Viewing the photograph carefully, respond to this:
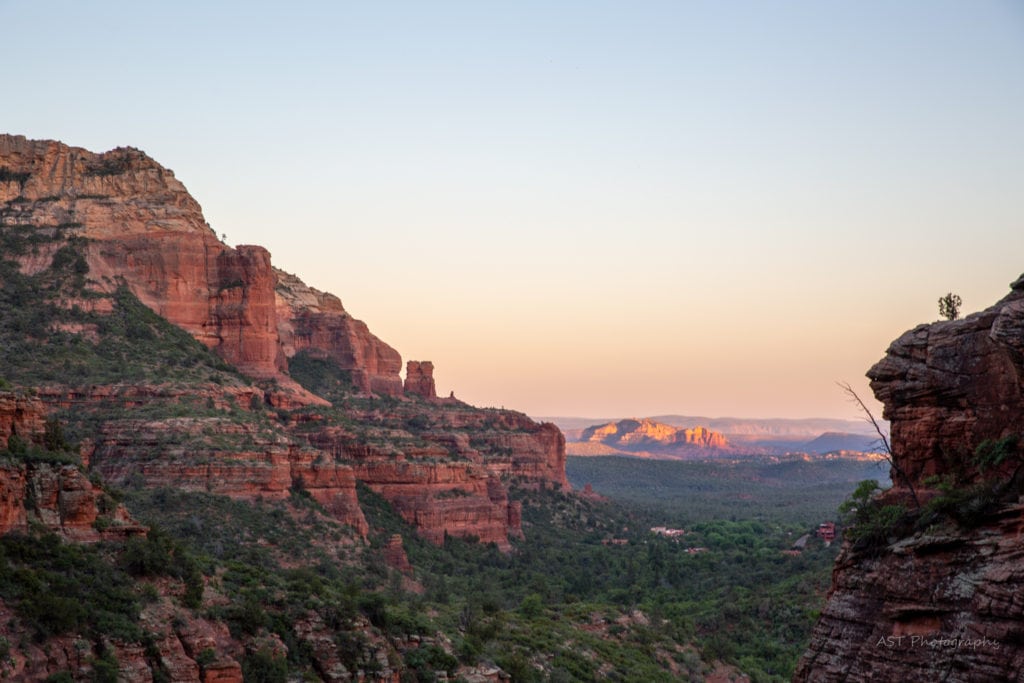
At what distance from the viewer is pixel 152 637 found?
111ft

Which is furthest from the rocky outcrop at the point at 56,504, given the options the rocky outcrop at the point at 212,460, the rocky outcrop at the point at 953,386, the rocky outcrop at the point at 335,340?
the rocky outcrop at the point at 335,340

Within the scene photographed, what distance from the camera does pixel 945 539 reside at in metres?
21.8

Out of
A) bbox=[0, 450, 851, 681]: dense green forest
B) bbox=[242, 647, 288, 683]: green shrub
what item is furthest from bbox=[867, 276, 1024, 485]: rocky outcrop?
bbox=[0, 450, 851, 681]: dense green forest

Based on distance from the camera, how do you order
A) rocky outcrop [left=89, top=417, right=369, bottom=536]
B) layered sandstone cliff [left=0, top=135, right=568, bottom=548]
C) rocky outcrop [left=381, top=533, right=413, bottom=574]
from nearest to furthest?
rocky outcrop [left=89, top=417, right=369, bottom=536]
layered sandstone cliff [left=0, top=135, right=568, bottom=548]
rocky outcrop [left=381, top=533, right=413, bottom=574]

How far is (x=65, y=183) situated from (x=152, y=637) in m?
64.2

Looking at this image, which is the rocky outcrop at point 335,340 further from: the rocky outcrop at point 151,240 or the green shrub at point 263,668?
the green shrub at point 263,668

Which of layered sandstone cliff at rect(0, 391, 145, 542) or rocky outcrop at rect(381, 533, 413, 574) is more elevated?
layered sandstone cliff at rect(0, 391, 145, 542)

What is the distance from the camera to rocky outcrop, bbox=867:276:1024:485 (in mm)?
22422

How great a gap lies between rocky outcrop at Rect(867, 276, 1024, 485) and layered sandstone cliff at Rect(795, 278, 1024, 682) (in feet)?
0.07

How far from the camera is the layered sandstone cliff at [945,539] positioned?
66.1ft

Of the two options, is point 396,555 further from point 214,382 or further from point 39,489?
point 39,489

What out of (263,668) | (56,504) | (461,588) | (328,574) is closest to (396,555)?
(461,588)

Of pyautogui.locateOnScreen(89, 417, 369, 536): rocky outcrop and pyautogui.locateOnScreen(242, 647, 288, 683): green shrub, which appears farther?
pyautogui.locateOnScreen(89, 417, 369, 536): rocky outcrop

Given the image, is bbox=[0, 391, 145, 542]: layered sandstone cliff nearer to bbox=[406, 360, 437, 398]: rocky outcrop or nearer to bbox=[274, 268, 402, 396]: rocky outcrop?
bbox=[274, 268, 402, 396]: rocky outcrop
